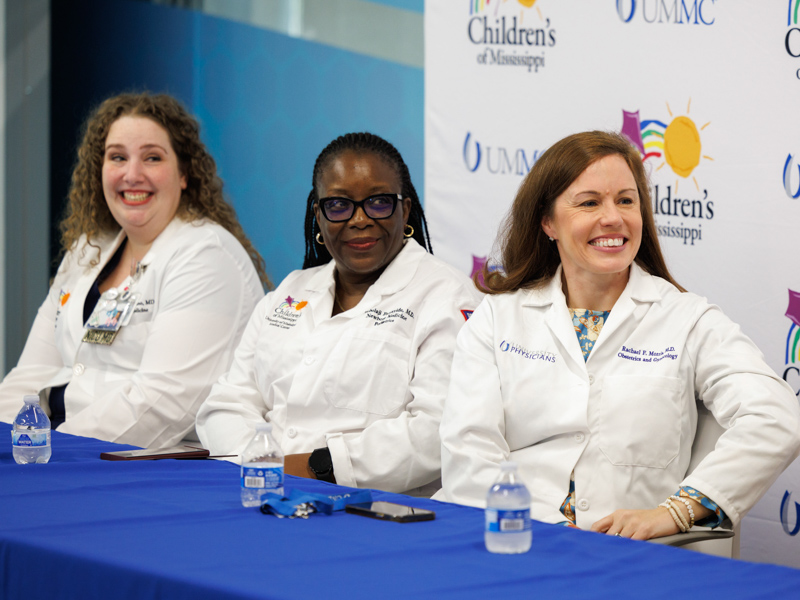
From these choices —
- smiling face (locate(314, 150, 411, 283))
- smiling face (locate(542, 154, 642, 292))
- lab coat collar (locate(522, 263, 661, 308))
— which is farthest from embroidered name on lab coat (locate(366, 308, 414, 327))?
smiling face (locate(542, 154, 642, 292))

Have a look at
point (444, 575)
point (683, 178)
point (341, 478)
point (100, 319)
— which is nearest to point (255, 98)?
point (100, 319)

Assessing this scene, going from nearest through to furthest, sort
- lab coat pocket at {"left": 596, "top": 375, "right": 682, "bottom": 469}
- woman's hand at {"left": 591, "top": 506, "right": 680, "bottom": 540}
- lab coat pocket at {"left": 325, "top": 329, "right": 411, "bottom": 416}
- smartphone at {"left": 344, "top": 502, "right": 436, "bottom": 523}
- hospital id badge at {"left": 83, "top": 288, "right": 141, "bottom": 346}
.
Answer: smartphone at {"left": 344, "top": 502, "right": 436, "bottom": 523} → woman's hand at {"left": 591, "top": 506, "right": 680, "bottom": 540} → lab coat pocket at {"left": 596, "top": 375, "right": 682, "bottom": 469} → lab coat pocket at {"left": 325, "top": 329, "right": 411, "bottom": 416} → hospital id badge at {"left": 83, "top": 288, "right": 141, "bottom": 346}

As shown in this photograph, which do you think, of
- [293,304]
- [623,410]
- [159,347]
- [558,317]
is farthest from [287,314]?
[623,410]

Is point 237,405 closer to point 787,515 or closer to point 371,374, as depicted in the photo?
point 371,374

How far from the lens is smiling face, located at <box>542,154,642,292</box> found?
7.33 ft

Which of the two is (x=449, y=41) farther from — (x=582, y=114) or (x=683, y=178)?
(x=683, y=178)

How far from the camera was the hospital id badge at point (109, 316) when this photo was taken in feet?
10.5

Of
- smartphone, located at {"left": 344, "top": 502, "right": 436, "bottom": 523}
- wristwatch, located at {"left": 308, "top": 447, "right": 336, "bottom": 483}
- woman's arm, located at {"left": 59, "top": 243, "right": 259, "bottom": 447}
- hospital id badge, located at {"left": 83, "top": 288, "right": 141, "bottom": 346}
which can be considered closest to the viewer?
smartphone, located at {"left": 344, "top": 502, "right": 436, "bottom": 523}

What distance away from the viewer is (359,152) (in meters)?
2.73

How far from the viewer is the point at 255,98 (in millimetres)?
4977

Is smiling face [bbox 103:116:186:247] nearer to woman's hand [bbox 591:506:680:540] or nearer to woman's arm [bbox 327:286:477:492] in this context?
woman's arm [bbox 327:286:477:492]

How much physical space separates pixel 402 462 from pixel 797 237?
53.2 inches

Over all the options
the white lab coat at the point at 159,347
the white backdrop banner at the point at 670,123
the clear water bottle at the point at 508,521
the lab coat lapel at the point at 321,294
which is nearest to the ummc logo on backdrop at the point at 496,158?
the white backdrop banner at the point at 670,123

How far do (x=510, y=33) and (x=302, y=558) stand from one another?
2458mm
